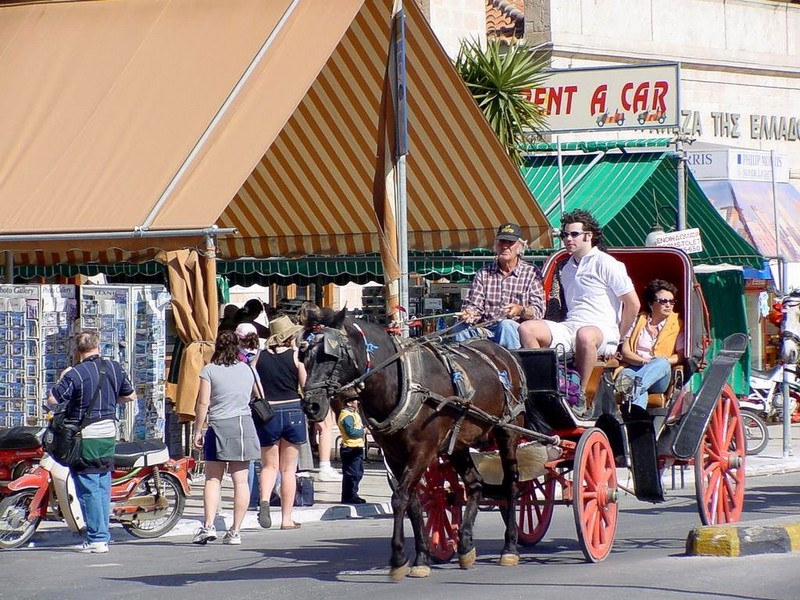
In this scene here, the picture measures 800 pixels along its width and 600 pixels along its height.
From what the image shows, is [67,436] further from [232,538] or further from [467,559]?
[467,559]

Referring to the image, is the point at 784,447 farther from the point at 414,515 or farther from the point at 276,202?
the point at 414,515

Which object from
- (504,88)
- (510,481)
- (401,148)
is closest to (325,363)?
(510,481)

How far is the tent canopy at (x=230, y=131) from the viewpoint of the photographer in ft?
45.8

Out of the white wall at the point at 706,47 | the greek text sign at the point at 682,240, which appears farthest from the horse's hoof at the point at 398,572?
the white wall at the point at 706,47

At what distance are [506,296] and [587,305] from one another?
1.92 feet

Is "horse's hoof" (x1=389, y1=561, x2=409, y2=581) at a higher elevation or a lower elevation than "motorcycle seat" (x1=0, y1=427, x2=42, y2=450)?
lower

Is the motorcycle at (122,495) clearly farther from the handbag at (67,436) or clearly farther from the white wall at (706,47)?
the white wall at (706,47)

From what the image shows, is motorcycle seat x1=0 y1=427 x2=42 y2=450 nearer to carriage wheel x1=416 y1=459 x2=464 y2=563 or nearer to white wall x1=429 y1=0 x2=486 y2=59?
carriage wheel x1=416 y1=459 x2=464 y2=563

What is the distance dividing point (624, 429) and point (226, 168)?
496cm

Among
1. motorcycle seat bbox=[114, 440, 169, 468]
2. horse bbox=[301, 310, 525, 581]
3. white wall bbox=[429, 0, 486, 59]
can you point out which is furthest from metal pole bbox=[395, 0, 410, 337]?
white wall bbox=[429, 0, 486, 59]

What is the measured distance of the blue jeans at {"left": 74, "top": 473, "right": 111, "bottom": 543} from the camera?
37.5ft

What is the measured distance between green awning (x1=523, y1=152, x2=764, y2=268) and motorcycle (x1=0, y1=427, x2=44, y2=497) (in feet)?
31.9

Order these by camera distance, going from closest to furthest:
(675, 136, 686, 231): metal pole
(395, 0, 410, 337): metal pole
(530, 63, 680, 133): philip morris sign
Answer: (395, 0, 410, 337): metal pole, (675, 136, 686, 231): metal pole, (530, 63, 680, 133): philip morris sign

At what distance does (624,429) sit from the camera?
10.6 metres
